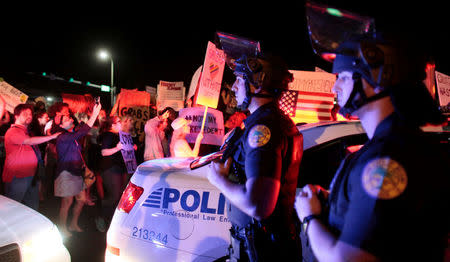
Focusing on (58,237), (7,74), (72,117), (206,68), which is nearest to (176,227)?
(58,237)

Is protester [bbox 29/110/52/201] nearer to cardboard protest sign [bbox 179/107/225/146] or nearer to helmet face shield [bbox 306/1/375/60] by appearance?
cardboard protest sign [bbox 179/107/225/146]

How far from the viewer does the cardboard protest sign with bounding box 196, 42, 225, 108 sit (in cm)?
504

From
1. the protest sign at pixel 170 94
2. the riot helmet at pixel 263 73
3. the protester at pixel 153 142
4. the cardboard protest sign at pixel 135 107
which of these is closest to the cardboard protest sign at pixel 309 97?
the riot helmet at pixel 263 73

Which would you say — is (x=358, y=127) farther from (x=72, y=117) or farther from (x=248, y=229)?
(x=72, y=117)

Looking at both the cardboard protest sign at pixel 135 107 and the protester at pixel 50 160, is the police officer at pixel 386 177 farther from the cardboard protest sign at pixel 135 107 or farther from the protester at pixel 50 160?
the cardboard protest sign at pixel 135 107

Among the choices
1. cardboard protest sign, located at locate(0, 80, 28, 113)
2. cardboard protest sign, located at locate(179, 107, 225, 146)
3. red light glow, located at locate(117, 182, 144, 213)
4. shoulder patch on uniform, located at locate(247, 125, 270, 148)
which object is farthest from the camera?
cardboard protest sign, located at locate(0, 80, 28, 113)

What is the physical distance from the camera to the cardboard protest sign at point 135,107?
944 cm

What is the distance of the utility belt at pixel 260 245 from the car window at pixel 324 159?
28.2 inches

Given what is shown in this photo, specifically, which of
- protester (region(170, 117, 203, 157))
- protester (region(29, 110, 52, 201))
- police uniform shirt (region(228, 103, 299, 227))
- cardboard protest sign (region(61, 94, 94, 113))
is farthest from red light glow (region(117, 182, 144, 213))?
protester (region(29, 110, 52, 201))

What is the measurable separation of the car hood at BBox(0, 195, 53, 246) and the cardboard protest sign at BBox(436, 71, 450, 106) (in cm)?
759

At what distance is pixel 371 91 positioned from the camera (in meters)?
1.15

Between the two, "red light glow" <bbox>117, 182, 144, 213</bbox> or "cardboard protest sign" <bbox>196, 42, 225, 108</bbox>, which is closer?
"red light glow" <bbox>117, 182, 144, 213</bbox>

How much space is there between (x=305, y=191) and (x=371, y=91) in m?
0.48

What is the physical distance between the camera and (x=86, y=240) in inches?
192
